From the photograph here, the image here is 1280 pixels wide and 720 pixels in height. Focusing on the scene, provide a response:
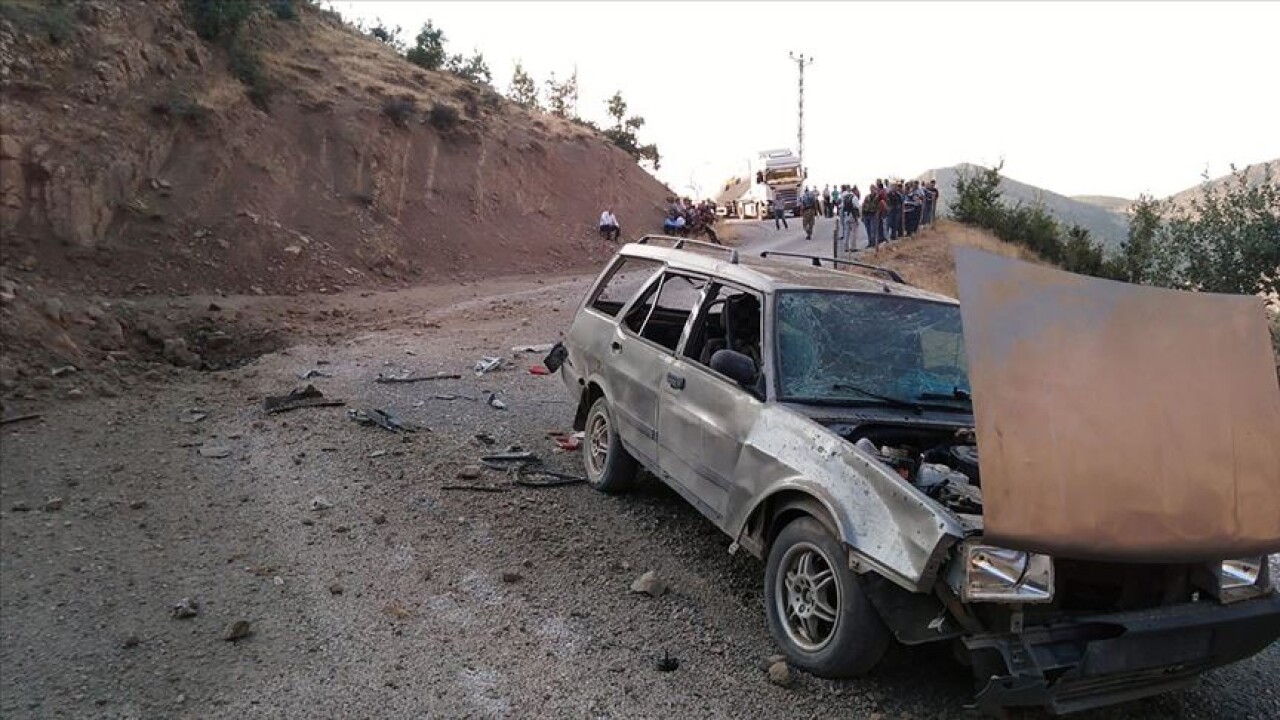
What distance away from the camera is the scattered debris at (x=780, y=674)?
3699 mm

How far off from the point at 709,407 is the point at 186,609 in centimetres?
275

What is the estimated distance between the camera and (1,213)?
15.2 meters

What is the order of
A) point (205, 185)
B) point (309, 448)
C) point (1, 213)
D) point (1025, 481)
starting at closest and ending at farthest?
point (1025, 481) → point (309, 448) → point (1, 213) → point (205, 185)

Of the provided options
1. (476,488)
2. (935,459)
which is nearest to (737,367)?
(935,459)

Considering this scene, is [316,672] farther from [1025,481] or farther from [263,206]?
[263,206]

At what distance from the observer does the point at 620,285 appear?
21.0 feet

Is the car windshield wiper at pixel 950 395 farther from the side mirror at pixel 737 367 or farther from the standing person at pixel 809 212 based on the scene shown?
the standing person at pixel 809 212

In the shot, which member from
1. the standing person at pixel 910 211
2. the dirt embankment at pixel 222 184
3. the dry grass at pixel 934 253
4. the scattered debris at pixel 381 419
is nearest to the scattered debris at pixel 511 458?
the scattered debris at pixel 381 419

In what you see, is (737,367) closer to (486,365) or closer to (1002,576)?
(1002,576)

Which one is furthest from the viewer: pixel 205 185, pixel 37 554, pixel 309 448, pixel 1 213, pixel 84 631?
pixel 205 185

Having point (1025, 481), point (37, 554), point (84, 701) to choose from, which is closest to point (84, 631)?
point (84, 701)

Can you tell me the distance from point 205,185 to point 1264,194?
71.1ft

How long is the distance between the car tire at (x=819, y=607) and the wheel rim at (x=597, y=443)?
220 cm

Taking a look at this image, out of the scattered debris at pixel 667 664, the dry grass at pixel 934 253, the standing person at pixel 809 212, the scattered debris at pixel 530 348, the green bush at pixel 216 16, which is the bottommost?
the scattered debris at pixel 667 664
